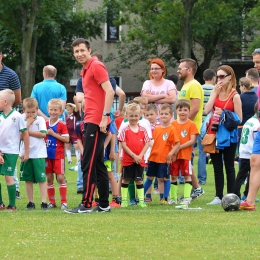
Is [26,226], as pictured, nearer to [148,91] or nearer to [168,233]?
[168,233]

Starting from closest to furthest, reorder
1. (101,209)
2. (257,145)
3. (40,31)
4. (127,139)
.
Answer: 1. (257,145)
2. (101,209)
3. (127,139)
4. (40,31)

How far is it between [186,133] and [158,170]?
685 millimetres

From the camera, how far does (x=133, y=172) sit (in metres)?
12.1

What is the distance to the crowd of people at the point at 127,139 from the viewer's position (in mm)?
10617

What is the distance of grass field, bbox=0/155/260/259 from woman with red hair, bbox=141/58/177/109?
264cm

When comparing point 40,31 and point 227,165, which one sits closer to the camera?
point 227,165

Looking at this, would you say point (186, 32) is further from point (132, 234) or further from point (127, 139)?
point (132, 234)

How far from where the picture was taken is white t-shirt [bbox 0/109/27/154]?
11.1m

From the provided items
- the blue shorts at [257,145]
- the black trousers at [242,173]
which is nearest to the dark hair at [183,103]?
the black trousers at [242,173]

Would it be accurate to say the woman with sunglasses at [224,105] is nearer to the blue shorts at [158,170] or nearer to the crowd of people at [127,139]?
the crowd of people at [127,139]

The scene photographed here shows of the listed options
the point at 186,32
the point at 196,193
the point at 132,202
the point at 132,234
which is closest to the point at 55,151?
the point at 132,202

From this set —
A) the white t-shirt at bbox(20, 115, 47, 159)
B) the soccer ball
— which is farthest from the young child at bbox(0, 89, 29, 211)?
the soccer ball

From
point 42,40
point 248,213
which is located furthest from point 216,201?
point 42,40

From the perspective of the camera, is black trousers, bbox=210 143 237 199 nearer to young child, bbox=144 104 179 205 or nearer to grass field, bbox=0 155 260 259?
young child, bbox=144 104 179 205
